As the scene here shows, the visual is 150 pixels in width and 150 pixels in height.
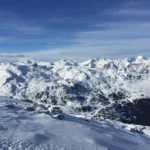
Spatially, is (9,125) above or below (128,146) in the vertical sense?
above

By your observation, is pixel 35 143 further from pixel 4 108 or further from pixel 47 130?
pixel 4 108

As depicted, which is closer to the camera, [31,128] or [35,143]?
[35,143]

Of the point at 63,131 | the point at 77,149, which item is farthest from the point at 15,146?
the point at 63,131

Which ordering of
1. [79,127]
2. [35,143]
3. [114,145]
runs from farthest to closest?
[79,127]
[114,145]
[35,143]

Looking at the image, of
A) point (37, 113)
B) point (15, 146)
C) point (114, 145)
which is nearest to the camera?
point (15, 146)

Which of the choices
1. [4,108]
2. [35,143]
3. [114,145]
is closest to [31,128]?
[35,143]

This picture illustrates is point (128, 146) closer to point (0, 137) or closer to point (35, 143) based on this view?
point (35, 143)

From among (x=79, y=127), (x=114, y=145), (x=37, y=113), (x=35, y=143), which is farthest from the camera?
(x=37, y=113)

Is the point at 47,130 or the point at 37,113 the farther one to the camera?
the point at 37,113

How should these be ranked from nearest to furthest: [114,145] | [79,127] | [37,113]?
[114,145] < [79,127] < [37,113]
